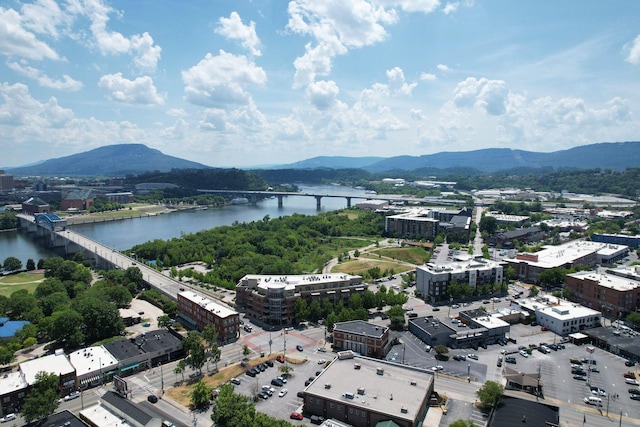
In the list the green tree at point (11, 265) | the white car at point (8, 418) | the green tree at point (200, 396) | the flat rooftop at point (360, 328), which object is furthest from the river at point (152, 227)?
the green tree at point (200, 396)

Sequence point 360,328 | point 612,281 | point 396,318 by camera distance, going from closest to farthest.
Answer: point 360,328 < point 396,318 < point 612,281

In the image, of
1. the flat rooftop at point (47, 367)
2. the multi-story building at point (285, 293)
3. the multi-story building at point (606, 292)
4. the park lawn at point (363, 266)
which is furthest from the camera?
the park lawn at point (363, 266)

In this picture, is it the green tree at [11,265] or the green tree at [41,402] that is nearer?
the green tree at [41,402]

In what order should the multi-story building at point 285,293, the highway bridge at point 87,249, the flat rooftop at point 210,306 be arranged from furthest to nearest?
the highway bridge at point 87,249 < the multi-story building at point 285,293 < the flat rooftop at point 210,306

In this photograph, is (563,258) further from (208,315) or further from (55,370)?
(55,370)

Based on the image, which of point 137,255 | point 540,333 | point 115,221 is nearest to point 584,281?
point 540,333

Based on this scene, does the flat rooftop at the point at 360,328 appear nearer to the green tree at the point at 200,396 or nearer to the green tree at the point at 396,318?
the green tree at the point at 396,318

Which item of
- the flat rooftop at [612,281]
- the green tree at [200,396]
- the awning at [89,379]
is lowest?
the awning at [89,379]

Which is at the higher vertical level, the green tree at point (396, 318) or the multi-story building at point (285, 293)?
the multi-story building at point (285, 293)

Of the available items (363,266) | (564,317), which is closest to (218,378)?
(564,317)
